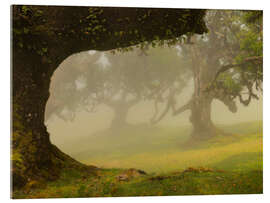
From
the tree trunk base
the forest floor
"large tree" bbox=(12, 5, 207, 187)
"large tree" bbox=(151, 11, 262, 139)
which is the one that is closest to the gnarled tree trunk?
"large tree" bbox=(151, 11, 262, 139)

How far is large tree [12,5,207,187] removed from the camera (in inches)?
287

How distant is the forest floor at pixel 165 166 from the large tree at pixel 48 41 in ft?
2.19

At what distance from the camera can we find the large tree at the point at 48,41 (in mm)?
7297

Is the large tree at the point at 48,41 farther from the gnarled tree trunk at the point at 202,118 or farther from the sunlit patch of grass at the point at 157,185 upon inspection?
the gnarled tree trunk at the point at 202,118

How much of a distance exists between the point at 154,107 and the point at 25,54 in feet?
13.5

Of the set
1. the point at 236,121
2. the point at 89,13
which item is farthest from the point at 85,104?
the point at 236,121

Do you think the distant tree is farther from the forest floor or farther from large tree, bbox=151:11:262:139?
the forest floor

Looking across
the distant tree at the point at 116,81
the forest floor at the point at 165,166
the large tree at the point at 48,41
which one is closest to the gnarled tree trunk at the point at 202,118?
the forest floor at the point at 165,166

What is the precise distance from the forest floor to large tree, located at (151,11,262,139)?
2.05ft

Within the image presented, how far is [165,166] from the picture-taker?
8227 millimetres

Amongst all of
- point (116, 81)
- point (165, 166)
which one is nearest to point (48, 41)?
point (116, 81)

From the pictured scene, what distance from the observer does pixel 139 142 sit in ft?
27.8

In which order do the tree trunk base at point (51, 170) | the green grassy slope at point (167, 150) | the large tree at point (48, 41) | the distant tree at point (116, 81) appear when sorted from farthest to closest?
the distant tree at point (116, 81)
the green grassy slope at point (167, 150)
the large tree at point (48, 41)
the tree trunk base at point (51, 170)

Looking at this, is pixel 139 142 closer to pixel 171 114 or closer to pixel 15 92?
Result: pixel 171 114
